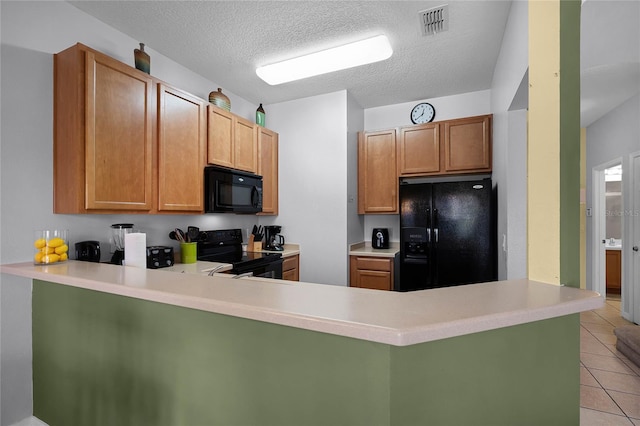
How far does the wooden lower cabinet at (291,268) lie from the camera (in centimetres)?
340

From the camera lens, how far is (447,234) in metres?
2.98

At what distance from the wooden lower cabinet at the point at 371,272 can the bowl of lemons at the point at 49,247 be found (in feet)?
8.49

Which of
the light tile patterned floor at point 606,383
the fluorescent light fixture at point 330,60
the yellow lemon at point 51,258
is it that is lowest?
the light tile patterned floor at point 606,383

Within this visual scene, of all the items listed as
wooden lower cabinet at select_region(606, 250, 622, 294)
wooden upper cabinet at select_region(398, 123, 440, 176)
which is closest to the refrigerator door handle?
wooden upper cabinet at select_region(398, 123, 440, 176)

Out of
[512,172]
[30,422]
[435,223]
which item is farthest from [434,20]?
[30,422]

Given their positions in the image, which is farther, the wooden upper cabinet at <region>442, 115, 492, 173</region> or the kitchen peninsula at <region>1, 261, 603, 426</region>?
the wooden upper cabinet at <region>442, 115, 492, 173</region>

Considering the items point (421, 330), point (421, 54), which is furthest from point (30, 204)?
point (421, 54)

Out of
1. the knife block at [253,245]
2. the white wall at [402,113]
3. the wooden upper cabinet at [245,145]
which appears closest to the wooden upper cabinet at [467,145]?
the white wall at [402,113]

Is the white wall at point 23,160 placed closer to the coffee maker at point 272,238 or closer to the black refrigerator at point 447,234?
the coffee maker at point 272,238

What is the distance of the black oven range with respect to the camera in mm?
2777

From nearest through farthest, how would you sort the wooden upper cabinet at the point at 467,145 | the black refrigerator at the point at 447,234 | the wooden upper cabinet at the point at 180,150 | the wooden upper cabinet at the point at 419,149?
the wooden upper cabinet at the point at 180,150 < the black refrigerator at the point at 447,234 < the wooden upper cabinet at the point at 467,145 < the wooden upper cabinet at the point at 419,149

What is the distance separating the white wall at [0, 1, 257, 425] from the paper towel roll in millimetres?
478

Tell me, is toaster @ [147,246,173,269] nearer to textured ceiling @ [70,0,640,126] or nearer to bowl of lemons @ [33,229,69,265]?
bowl of lemons @ [33,229,69,265]

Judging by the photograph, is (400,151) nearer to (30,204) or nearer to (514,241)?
(514,241)
